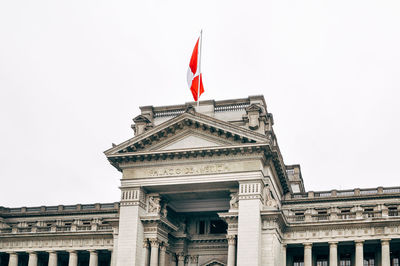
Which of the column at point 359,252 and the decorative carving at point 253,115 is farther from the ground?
the decorative carving at point 253,115

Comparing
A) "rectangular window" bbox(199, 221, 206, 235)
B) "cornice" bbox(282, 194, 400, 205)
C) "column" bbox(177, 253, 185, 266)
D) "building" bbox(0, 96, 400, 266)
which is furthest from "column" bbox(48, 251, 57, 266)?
"cornice" bbox(282, 194, 400, 205)

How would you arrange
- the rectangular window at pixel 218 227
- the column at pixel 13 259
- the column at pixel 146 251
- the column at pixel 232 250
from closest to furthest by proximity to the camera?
the column at pixel 232 250, the column at pixel 146 251, the rectangular window at pixel 218 227, the column at pixel 13 259

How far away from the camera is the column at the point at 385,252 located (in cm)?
5388

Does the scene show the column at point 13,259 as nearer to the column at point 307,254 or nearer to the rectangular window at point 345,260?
the column at point 307,254

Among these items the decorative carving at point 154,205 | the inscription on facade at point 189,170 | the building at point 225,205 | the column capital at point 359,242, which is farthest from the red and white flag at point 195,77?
the column capital at point 359,242

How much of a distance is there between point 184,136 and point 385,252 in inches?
781

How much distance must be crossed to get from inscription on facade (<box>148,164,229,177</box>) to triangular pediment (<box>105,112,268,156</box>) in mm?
1771

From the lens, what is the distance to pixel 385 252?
2136 inches

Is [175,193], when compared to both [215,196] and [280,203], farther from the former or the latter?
[280,203]

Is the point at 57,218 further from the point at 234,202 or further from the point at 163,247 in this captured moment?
the point at 234,202

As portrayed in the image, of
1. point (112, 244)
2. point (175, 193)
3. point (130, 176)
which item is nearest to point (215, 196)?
point (175, 193)

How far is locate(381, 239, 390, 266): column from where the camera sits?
53.9 m

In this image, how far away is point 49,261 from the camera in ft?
212

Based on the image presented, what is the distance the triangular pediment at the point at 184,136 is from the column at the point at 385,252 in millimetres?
14730
